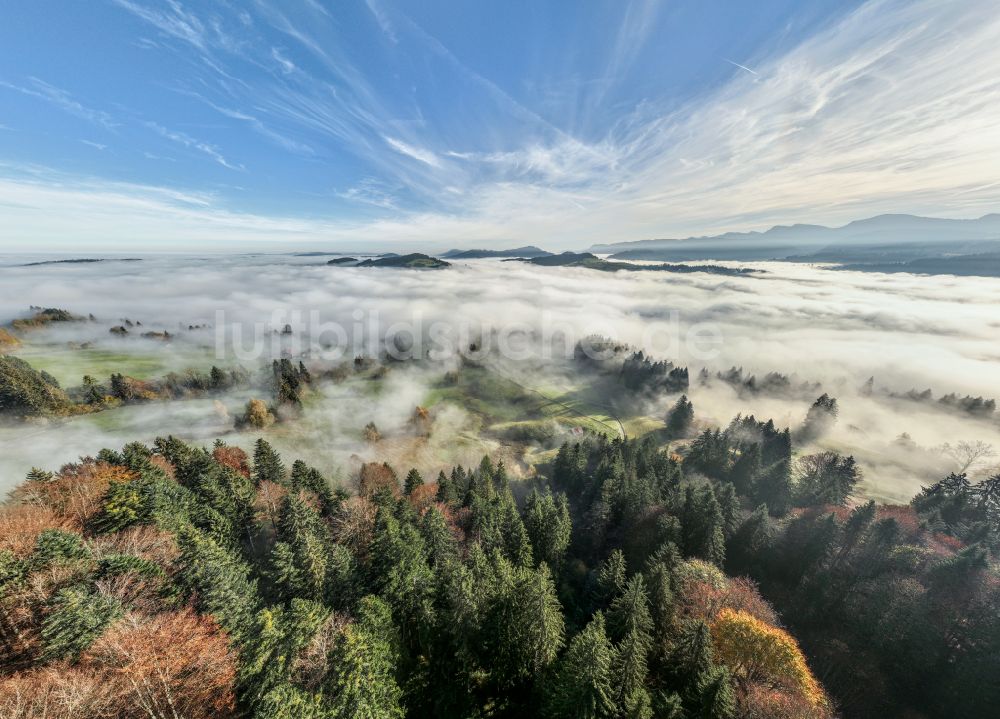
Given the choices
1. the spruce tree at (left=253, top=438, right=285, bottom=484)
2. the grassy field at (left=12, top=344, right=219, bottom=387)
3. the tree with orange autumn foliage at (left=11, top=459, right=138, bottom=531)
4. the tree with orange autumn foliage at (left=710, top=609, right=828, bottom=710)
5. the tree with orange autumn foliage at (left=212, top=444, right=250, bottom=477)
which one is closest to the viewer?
the tree with orange autumn foliage at (left=710, top=609, right=828, bottom=710)

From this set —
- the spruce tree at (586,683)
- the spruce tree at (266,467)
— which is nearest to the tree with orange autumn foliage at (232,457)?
the spruce tree at (266,467)

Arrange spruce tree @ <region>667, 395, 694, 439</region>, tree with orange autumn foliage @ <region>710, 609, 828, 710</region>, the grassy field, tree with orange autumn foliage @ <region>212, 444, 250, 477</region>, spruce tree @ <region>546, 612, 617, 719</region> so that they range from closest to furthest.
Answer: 1. spruce tree @ <region>546, 612, 617, 719</region>
2. tree with orange autumn foliage @ <region>710, 609, 828, 710</region>
3. tree with orange autumn foliage @ <region>212, 444, 250, 477</region>
4. spruce tree @ <region>667, 395, 694, 439</region>
5. the grassy field

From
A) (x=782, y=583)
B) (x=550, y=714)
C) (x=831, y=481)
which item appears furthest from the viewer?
(x=831, y=481)

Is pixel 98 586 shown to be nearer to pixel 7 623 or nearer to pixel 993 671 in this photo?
pixel 7 623

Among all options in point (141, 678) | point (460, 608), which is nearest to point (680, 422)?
point (460, 608)

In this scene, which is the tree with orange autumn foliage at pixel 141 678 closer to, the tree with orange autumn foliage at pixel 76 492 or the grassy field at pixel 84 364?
the tree with orange autumn foliage at pixel 76 492

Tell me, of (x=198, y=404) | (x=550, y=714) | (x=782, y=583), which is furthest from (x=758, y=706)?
(x=198, y=404)

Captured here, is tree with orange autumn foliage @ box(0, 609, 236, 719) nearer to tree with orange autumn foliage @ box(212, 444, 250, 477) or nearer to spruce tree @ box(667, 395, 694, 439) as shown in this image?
tree with orange autumn foliage @ box(212, 444, 250, 477)

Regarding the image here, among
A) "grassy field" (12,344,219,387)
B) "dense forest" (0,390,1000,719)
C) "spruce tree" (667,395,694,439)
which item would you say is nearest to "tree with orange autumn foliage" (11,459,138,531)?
"dense forest" (0,390,1000,719)
